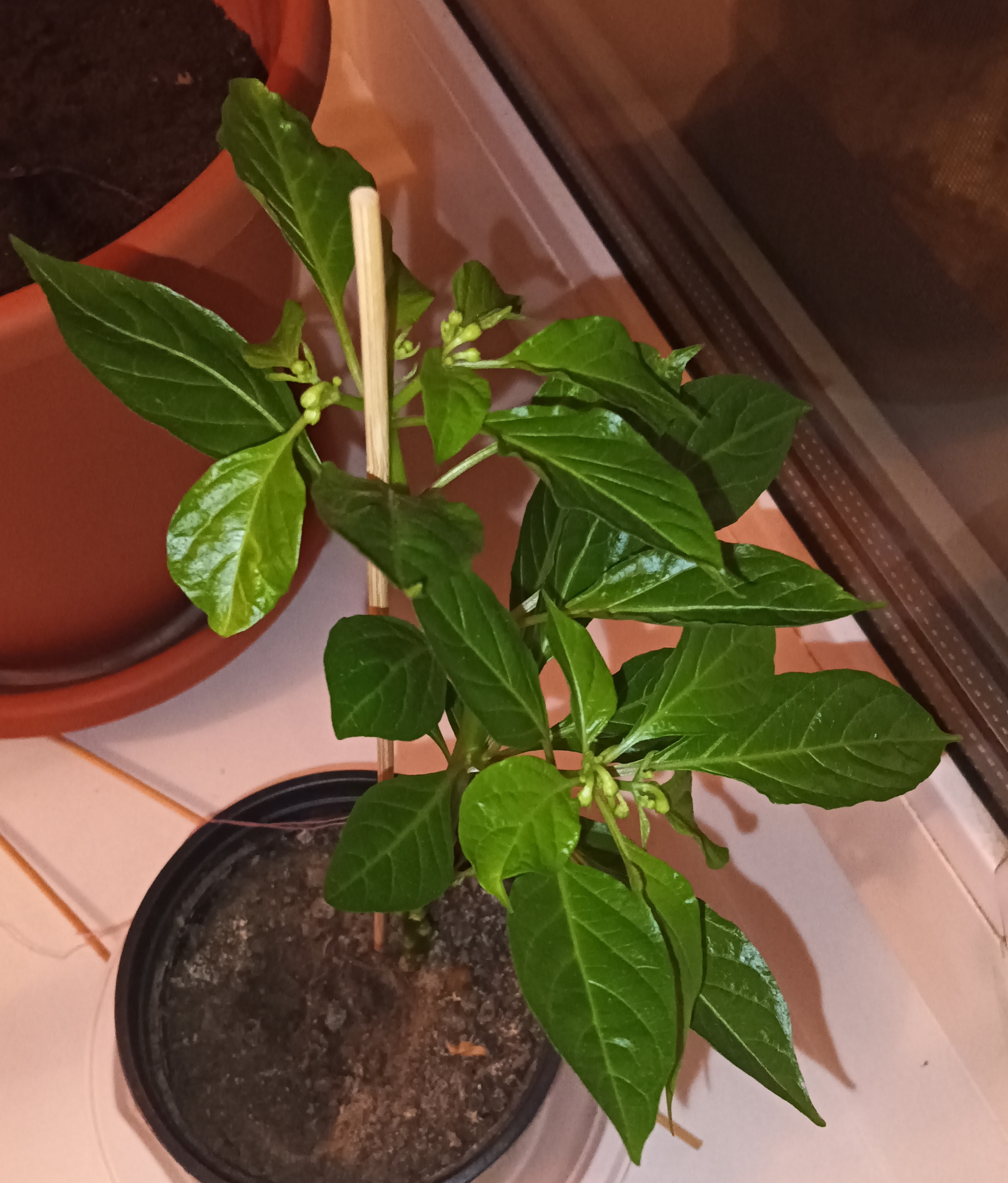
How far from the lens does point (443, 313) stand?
3.36ft

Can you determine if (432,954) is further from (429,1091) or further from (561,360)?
(561,360)

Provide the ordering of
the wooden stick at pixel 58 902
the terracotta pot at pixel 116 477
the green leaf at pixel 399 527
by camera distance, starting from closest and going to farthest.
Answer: the green leaf at pixel 399 527, the terracotta pot at pixel 116 477, the wooden stick at pixel 58 902

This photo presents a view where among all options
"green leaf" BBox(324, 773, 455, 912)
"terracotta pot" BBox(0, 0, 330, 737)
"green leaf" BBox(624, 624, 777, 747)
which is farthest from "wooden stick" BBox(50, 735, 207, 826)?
"green leaf" BBox(624, 624, 777, 747)

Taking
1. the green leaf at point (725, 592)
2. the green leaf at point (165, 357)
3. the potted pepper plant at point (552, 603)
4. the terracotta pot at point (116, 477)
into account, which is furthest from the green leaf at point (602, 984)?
the terracotta pot at point (116, 477)

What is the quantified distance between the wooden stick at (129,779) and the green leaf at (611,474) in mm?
567

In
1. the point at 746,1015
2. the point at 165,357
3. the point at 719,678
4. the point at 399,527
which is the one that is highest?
the point at 165,357

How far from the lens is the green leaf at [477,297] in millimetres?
390

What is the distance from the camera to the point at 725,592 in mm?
390

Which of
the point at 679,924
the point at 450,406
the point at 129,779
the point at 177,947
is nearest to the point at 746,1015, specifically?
the point at 679,924

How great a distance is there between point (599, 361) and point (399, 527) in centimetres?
10

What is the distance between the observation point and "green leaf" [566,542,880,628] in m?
0.38

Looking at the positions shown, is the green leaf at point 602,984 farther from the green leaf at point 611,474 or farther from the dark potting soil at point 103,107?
the dark potting soil at point 103,107

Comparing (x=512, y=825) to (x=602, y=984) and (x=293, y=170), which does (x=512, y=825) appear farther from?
(x=293, y=170)

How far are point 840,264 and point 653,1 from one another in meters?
0.31
